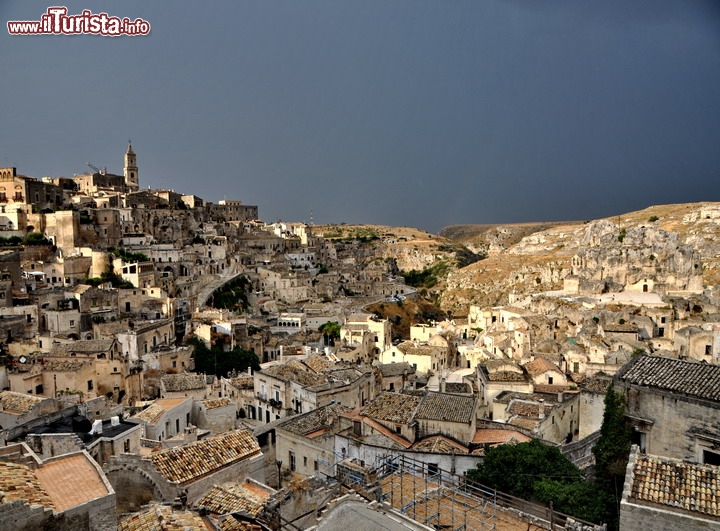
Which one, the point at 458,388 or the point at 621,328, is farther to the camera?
the point at 621,328

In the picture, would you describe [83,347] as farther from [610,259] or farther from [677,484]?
[610,259]

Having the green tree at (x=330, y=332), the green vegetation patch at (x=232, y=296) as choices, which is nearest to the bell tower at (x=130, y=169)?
the green vegetation patch at (x=232, y=296)

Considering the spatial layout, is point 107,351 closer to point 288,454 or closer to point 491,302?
point 288,454

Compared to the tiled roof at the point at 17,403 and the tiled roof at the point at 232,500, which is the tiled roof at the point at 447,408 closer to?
the tiled roof at the point at 232,500

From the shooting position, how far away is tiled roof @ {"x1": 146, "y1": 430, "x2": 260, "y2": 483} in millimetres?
11469

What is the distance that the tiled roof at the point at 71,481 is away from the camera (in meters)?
8.03

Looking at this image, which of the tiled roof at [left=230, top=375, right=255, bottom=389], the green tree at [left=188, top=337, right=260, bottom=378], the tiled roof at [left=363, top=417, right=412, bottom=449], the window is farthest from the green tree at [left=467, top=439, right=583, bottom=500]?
the green tree at [left=188, top=337, right=260, bottom=378]

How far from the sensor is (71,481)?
8.73 metres

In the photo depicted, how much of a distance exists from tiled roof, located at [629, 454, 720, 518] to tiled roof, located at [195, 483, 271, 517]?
22.4 feet

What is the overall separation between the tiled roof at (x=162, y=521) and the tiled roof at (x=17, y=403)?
34.8 feet

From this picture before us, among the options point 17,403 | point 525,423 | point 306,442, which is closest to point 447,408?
point 525,423

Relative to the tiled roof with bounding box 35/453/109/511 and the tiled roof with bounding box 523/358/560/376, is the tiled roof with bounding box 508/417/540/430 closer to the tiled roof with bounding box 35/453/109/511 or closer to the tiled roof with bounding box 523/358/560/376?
the tiled roof with bounding box 523/358/560/376

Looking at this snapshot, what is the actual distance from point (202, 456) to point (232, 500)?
189cm

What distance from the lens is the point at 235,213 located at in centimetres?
8894
